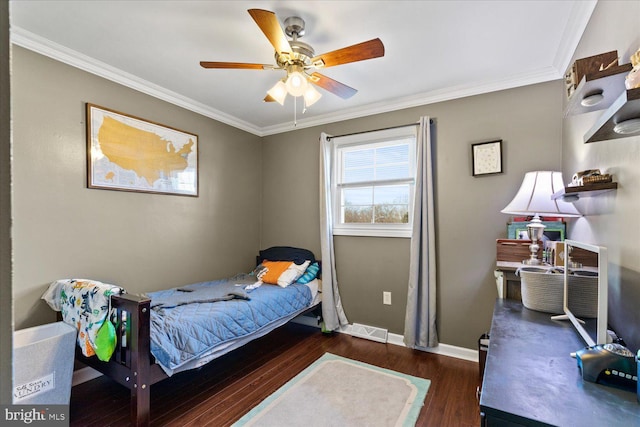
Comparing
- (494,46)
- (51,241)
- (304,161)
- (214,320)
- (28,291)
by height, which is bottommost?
(214,320)

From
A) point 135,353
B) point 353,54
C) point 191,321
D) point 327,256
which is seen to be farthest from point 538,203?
point 135,353

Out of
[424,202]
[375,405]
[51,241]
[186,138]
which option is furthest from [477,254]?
[51,241]

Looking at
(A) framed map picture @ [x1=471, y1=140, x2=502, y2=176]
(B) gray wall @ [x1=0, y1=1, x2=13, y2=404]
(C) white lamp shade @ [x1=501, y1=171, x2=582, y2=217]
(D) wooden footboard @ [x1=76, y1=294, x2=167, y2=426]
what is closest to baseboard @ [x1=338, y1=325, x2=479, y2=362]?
(C) white lamp shade @ [x1=501, y1=171, x2=582, y2=217]

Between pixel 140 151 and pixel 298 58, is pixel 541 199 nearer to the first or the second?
pixel 298 58

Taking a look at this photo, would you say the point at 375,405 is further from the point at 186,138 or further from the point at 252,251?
the point at 186,138

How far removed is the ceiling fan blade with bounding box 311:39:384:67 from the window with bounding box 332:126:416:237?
57.1 inches

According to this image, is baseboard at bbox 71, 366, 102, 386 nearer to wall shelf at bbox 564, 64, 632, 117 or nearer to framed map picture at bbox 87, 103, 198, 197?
framed map picture at bbox 87, 103, 198, 197

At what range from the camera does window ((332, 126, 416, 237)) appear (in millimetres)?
3078

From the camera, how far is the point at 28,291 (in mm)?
1990

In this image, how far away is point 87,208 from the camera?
7.53 ft

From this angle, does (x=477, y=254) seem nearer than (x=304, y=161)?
Yes

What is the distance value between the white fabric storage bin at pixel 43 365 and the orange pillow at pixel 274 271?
5.29ft

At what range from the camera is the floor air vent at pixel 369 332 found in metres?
3.04

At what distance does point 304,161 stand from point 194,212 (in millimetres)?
1402
